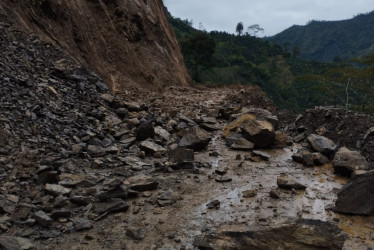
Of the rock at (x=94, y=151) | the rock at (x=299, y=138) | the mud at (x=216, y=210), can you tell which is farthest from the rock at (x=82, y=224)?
the rock at (x=299, y=138)

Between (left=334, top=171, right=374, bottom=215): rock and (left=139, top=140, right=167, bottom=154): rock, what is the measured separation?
3.69m

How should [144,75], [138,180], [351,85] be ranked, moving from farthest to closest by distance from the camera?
[351,85] → [144,75] → [138,180]

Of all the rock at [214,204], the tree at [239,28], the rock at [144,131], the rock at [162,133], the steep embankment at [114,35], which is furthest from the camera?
the tree at [239,28]

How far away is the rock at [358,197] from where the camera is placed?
16.8 ft

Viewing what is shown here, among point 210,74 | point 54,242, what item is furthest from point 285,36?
point 54,242

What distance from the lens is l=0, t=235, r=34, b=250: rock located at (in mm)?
3807

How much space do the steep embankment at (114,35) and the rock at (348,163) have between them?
7763 mm

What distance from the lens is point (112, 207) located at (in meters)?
4.89

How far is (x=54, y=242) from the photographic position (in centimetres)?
410

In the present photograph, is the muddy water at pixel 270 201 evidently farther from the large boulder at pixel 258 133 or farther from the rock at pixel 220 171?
the large boulder at pixel 258 133

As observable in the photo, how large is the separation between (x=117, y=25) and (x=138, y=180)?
11855mm

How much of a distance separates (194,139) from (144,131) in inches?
46.1

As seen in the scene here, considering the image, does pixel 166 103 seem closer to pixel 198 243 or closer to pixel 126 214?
pixel 126 214

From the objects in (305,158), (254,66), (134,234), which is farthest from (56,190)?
(254,66)
